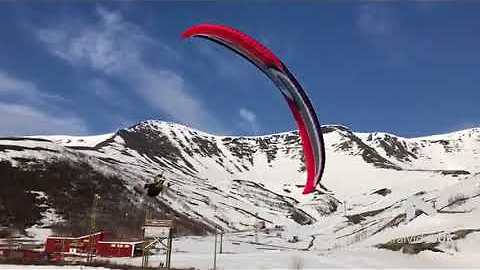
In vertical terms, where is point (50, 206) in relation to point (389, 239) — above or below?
above

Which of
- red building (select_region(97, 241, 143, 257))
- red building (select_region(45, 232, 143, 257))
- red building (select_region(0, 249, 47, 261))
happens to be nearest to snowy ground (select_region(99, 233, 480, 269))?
red building (select_region(97, 241, 143, 257))

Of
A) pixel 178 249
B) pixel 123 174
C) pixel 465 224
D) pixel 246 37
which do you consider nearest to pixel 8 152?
pixel 123 174

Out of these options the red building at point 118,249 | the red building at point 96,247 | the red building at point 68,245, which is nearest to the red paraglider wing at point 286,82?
the red building at point 118,249

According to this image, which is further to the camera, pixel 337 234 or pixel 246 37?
pixel 337 234

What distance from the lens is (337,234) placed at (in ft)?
392

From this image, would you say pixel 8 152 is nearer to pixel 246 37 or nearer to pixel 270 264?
pixel 270 264

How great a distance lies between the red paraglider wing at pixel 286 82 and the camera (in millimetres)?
19375

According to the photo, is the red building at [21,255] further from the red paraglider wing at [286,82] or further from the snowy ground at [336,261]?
the red paraglider wing at [286,82]

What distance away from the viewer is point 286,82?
19969 mm

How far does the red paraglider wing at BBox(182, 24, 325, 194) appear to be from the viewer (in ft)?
63.6

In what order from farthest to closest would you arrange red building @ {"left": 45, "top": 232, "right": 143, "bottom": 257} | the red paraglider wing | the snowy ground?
red building @ {"left": 45, "top": 232, "right": 143, "bottom": 257} < the snowy ground < the red paraglider wing

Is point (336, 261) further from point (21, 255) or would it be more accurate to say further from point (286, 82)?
point (286, 82)

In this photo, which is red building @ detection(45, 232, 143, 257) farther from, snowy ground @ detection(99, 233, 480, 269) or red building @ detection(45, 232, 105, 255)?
snowy ground @ detection(99, 233, 480, 269)

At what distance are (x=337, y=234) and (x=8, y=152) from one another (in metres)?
77.0
